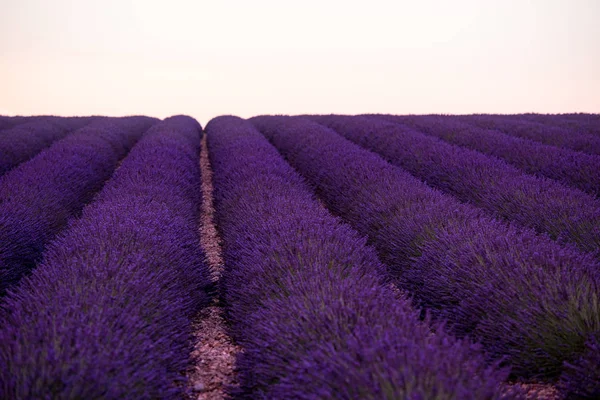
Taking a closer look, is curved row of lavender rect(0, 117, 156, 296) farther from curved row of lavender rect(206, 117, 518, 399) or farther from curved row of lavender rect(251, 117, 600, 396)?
curved row of lavender rect(251, 117, 600, 396)

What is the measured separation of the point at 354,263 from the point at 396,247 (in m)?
0.94

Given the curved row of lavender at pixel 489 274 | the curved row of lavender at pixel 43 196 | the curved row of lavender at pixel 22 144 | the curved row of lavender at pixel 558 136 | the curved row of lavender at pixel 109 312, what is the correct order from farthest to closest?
the curved row of lavender at pixel 558 136 → the curved row of lavender at pixel 22 144 → the curved row of lavender at pixel 43 196 → the curved row of lavender at pixel 489 274 → the curved row of lavender at pixel 109 312

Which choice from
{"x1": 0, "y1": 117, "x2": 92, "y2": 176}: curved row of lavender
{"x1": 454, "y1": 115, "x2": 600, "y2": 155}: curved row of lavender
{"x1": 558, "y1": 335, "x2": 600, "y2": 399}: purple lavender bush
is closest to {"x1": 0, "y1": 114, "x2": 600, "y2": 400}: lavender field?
{"x1": 558, "y1": 335, "x2": 600, "y2": 399}: purple lavender bush

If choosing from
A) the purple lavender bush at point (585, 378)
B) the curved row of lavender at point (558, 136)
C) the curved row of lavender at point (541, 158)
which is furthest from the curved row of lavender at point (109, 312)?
the curved row of lavender at point (558, 136)

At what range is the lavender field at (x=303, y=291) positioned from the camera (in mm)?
1674

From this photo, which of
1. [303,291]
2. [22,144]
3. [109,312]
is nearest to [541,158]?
[303,291]

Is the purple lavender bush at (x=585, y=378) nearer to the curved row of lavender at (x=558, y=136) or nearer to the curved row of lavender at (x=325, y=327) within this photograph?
the curved row of lavender at (x=325, y=327)

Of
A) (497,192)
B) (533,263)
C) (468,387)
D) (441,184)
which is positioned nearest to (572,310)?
(533,263)

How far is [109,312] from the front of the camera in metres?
2.06

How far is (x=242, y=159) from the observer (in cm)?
617

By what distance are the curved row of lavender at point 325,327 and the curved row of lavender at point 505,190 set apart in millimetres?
1577

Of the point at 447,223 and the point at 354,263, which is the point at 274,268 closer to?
the point at 354,263

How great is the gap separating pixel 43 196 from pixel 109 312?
10.1ft

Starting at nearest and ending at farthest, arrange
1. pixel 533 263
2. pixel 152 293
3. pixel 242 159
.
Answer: pixel 152 293
pixel 533 263
pixel 242 159
